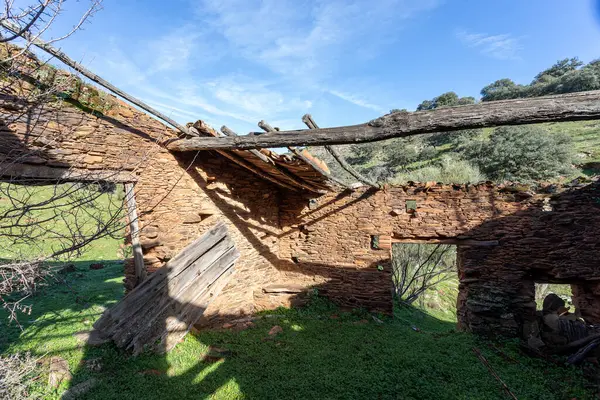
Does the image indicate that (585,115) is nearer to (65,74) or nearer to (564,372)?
(564,372)

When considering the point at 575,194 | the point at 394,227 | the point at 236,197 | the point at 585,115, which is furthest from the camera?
the point at 394,227

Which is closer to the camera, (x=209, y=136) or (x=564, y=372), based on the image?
(x=209, y=136)

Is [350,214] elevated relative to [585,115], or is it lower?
lower

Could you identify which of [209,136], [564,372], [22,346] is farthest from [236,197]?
[564,372]

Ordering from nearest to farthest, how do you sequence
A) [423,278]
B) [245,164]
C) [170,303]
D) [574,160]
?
1. [170,303]
2. [245,164]
3. [423,278]
4. [574,160]

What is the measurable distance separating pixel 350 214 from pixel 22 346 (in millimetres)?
5947

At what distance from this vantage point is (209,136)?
159 inches

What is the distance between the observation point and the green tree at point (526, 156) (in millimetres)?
15234

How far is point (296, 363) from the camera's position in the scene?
13.5 feet

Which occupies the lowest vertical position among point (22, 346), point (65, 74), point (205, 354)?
point (205, 354)

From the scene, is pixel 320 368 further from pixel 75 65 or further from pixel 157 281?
pixel 75 65

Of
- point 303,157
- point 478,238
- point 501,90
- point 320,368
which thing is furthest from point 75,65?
point 501,90

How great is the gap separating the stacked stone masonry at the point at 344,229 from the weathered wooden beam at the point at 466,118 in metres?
2.45

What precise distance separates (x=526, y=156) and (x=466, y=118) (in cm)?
1870
